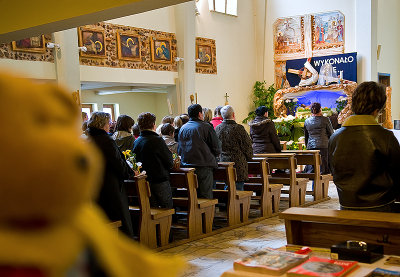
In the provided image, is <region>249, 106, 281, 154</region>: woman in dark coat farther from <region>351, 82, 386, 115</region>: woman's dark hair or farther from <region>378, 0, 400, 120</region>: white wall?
<region>378, 0, 400, 120</region>: white wall

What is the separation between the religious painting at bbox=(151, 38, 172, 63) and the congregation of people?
14.6ft

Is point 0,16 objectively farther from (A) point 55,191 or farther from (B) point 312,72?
(B) point 312,72

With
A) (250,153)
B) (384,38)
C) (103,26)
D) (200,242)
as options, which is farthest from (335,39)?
(200,242)

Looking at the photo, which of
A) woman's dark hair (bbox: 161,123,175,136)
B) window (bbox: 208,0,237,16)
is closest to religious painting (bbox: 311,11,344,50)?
window (bbox: 208,0,237,16)

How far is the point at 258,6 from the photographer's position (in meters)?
17.4

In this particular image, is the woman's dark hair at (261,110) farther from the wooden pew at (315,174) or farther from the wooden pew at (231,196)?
the wooden pew at (231,196)

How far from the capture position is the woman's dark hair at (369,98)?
3.17 metres

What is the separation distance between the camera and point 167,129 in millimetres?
7094

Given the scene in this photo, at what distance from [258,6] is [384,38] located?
4658 mm

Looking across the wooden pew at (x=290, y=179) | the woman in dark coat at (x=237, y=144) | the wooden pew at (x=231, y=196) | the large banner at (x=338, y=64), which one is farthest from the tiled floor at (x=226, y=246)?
the large banner at (x=338, y=64)

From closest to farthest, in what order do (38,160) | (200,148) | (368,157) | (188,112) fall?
(38,160) < (368,157) < (200,148) < (188,112)

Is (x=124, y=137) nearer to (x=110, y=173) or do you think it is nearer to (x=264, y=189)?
(x=110, y=173)

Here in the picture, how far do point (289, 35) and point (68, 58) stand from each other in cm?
901

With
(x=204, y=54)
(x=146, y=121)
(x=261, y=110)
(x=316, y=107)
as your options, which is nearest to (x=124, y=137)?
(x=146, y=121)
